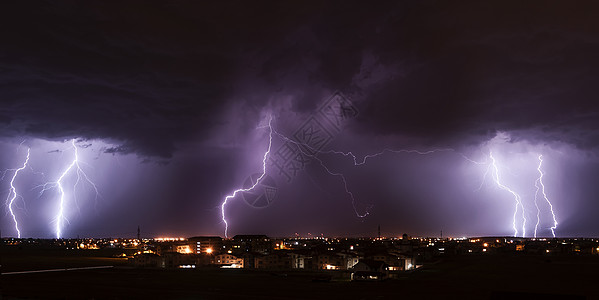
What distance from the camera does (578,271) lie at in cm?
5372

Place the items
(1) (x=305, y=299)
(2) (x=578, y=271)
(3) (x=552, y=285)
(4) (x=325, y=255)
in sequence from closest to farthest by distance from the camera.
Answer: (1) (x=305, y=299)
(3) (x=552, y=285)
(2) (x=578, y=271)
(4) (x=325, y=255)

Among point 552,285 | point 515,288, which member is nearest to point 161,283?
point 515,288

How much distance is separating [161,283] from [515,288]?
28239mm

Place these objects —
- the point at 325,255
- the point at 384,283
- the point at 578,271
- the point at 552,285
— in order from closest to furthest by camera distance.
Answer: the point at 552,285
the point at 384,283
the point at 578,271
the point at 325,255

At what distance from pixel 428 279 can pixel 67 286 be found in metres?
30.6

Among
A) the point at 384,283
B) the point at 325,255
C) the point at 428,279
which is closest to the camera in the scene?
the point at 384,283

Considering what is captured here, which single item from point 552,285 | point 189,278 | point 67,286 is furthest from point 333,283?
point 67,286

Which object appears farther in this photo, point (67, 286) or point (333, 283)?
point (333, 283)

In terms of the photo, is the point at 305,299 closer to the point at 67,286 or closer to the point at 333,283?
the point at 333,283

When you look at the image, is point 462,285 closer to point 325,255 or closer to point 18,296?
point 325,255

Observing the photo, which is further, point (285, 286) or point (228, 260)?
point (228, 260)

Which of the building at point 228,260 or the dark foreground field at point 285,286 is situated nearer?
the dark foreground field at point 285,286

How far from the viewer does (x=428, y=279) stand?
4581 cm

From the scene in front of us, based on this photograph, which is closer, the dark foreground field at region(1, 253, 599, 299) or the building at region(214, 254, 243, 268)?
the dark foreground field at region(1, 253, 599, 299)
